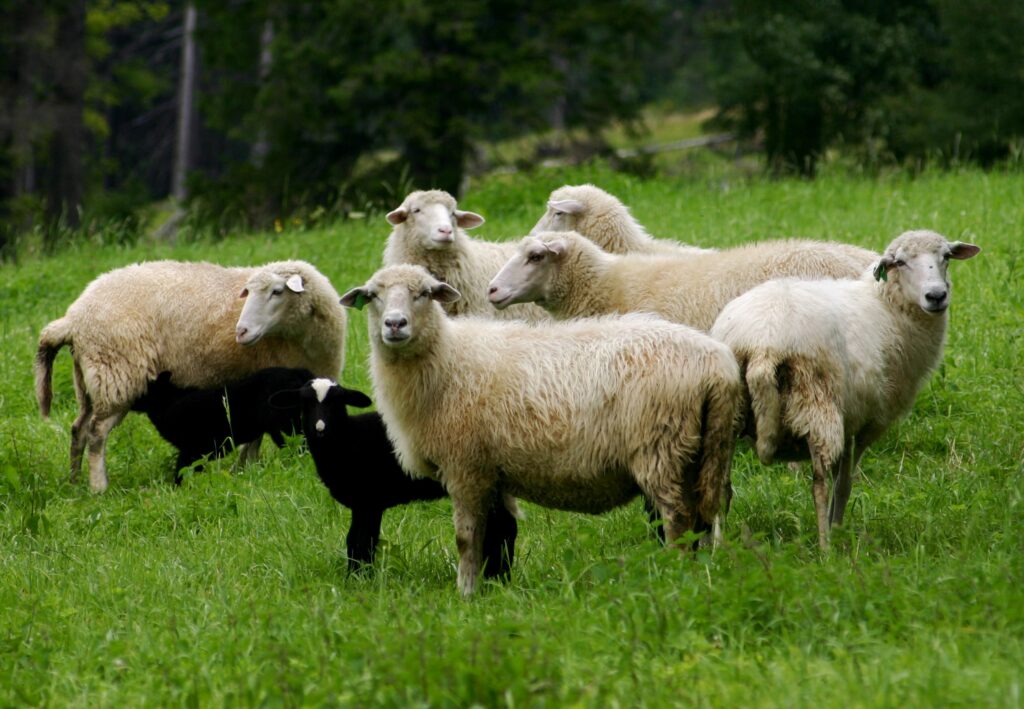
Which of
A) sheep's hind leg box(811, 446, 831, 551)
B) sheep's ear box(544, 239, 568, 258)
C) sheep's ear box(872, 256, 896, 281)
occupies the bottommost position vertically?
sheep's hind leg box(811, 446, 831, 551)

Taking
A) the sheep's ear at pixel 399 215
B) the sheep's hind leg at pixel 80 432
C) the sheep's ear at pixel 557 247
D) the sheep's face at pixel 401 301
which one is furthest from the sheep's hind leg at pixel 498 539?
the sheep's hind leg at pixel 80 432

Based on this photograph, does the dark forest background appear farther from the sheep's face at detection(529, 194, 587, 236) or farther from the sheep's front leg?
the sheep's front leg

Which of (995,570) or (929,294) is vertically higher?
(929,294)

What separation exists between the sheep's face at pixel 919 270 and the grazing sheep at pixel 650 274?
2.74 feet

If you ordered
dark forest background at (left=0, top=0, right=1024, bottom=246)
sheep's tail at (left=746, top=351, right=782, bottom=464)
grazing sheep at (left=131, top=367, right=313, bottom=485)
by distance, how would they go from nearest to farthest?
sheep's tail at (left=746, top=351, right=782, bottom=464), grazing sheep at (left=131, top=367, right=313, bottom=485), dark forest background at (left=0, top=0, right=1024, bottom=246)

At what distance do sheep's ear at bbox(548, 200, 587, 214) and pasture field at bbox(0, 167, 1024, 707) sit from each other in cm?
186

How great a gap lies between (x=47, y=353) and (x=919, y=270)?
540cm

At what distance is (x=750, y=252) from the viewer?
7.11 meters

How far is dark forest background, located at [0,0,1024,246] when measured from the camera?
59.6 feet

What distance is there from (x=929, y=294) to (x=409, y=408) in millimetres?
2426

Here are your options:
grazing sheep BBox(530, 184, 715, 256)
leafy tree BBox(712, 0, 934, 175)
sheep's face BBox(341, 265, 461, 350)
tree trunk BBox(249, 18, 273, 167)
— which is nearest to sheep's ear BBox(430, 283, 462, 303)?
sheep's face BBox(341, 265, 461, 350)

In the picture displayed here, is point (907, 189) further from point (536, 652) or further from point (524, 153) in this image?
point (536, 652)

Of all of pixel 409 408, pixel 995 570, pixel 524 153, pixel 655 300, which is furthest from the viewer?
pixel 524 153

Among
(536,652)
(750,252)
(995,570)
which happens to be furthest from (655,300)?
(536,652)
